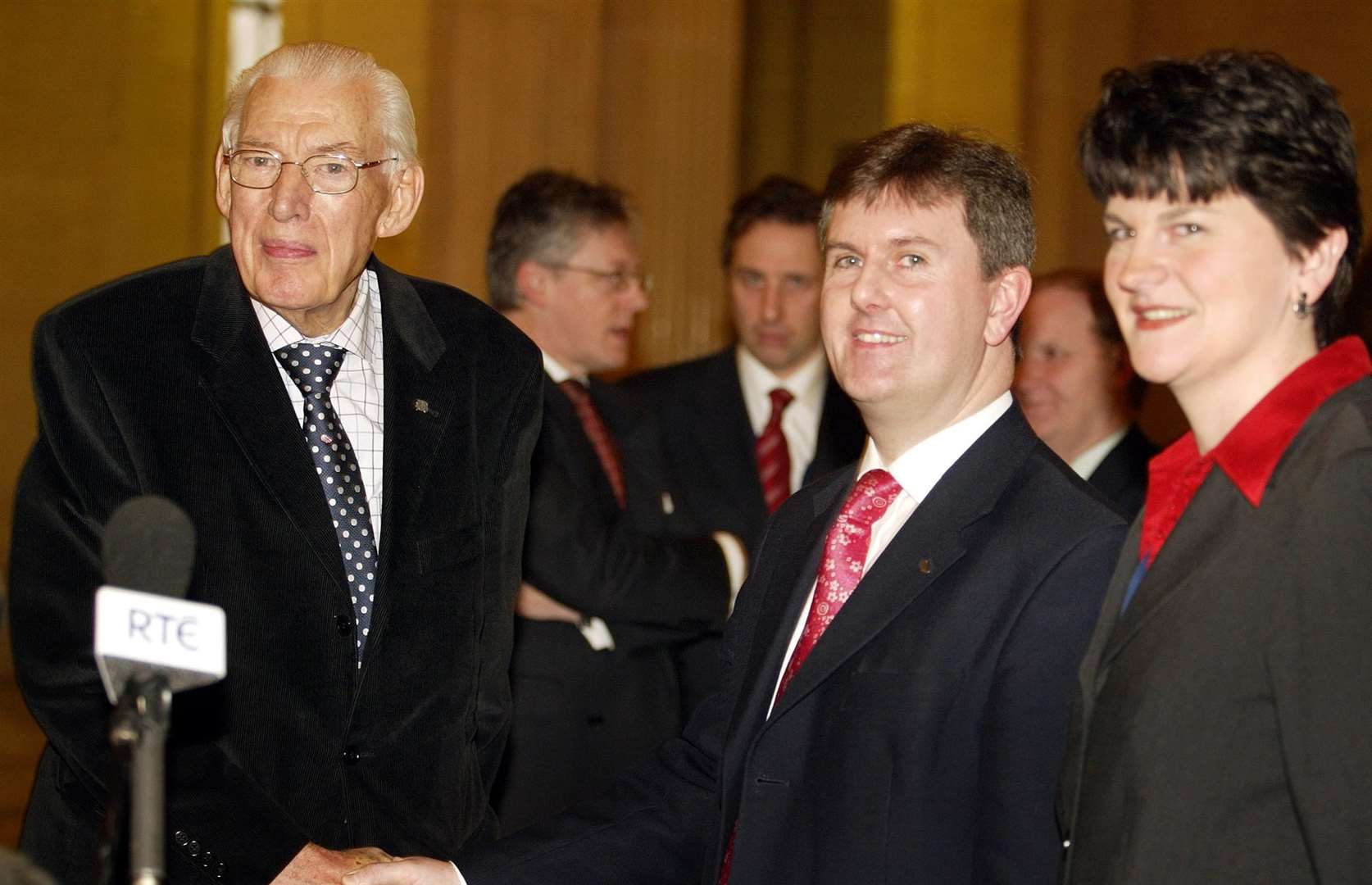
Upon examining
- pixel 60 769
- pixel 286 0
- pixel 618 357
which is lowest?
pixel 60 769

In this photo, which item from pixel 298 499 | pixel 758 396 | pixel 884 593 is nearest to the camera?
pixel 884 593

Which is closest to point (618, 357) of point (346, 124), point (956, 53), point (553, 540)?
point (553, 540)

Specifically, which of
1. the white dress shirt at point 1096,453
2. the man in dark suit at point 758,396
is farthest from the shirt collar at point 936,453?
the white dress shirt at point 1096,453

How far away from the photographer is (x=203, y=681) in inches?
65.4

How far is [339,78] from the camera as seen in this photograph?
9.34ft

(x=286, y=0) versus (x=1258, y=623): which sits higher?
(x=286, y=0)

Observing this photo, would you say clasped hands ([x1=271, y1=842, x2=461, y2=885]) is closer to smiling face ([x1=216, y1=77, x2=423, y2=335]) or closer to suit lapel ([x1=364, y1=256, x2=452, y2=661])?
suit lapel ([x1=364, y1=256, x2=452, y2=661])

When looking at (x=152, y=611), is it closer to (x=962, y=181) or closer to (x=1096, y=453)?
(x=962, y=181)

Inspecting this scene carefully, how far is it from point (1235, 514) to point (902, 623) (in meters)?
0.60

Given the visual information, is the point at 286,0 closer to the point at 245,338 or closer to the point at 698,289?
the point at 698,289

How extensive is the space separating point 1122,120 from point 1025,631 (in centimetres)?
70

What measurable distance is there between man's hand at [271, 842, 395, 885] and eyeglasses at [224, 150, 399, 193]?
1.09 m

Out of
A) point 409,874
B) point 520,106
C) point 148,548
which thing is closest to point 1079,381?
point 409,874

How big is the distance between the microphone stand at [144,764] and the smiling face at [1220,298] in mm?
1201
